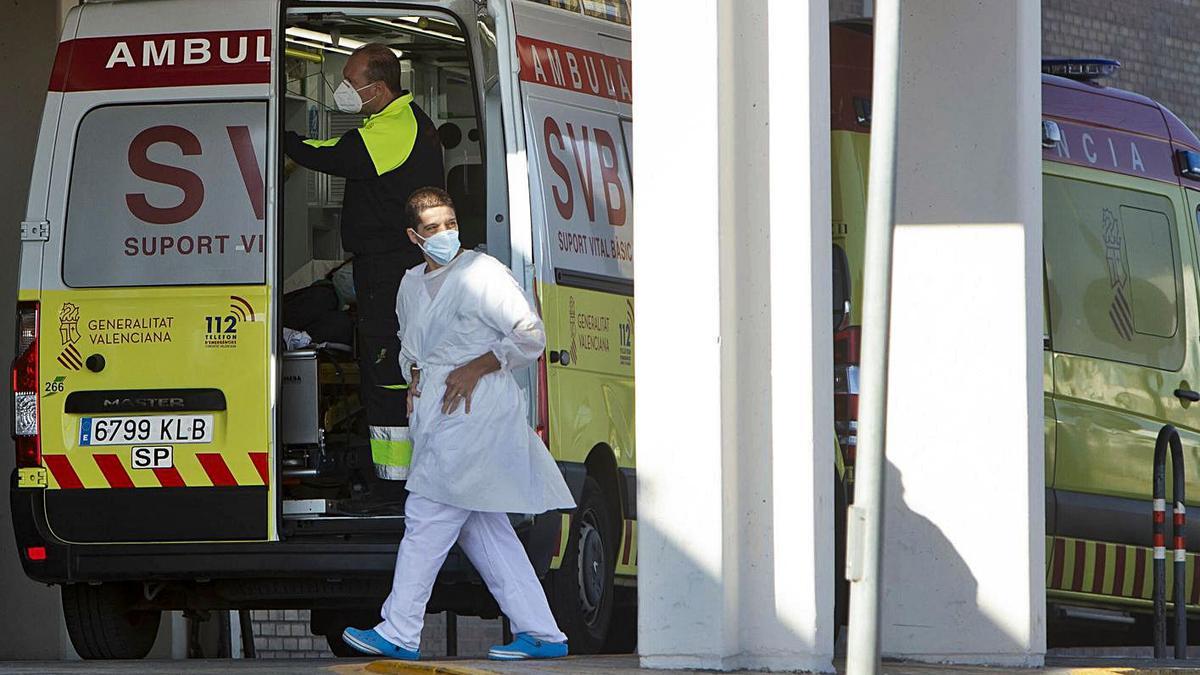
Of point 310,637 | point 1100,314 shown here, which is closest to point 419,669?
point 1100,314

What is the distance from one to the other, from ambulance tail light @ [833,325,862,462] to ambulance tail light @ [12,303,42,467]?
3155mm

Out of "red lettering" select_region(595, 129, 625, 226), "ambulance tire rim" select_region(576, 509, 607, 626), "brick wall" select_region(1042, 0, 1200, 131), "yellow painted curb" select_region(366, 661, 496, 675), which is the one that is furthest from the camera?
"brick wall" select_region(1042, 0, 1200, 131)

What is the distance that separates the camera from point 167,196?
894 centimetres

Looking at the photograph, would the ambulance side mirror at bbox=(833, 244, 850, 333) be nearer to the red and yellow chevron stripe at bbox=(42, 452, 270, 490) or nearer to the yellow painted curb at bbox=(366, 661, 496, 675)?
the red and yellow chevron stripe at bbox=(42, 452, 270, 490)

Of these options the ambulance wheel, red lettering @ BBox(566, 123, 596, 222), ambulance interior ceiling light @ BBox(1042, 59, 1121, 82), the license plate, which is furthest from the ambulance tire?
ambulance interior ceiling light @ BBox(1042, 59, 1121, 82)

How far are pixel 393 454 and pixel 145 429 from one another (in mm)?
891

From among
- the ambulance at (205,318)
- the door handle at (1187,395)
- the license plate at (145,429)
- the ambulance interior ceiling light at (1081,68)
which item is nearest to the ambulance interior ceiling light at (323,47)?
the ambulance at (205,318)

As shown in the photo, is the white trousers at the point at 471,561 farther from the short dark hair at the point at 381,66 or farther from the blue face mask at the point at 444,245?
the short dark hair at the point at 381,66

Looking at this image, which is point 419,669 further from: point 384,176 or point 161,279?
point 384,176

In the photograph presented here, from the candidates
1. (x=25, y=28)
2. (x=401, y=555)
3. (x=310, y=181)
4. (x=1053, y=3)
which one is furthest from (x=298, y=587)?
(x=1053, y=3)

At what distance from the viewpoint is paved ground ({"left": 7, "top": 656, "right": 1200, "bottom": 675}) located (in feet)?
24.8

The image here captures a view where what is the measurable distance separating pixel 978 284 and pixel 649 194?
60.2 inches

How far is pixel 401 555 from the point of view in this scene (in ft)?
27.4

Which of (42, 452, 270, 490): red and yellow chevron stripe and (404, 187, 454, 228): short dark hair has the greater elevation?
(404, 187, 454, 228): short dark hair
